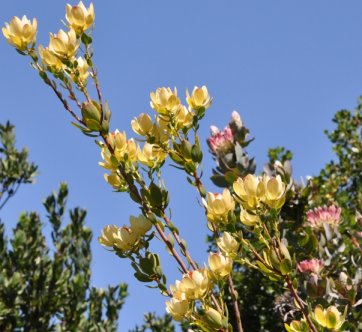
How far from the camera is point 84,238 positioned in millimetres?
6023

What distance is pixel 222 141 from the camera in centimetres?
234

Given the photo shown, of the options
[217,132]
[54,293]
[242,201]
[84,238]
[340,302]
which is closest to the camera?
[242,201]

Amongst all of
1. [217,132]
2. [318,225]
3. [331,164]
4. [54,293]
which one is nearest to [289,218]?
[318,225]

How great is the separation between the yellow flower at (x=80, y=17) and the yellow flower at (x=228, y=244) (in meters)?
0.63

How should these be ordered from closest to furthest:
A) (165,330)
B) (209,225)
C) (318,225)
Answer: (209,225)
(318,225)
(165,330)

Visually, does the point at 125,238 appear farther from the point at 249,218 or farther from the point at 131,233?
the point at 249,218

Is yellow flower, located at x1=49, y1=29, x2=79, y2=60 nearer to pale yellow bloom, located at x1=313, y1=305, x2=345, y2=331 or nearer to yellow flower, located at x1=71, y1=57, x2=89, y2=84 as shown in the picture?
yellow flower, located at x1=71, y1=57, x2=89, y2=84

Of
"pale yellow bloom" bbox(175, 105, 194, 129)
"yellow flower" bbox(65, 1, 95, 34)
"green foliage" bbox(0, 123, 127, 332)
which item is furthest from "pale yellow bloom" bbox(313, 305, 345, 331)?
"green foliage" bbox(0, 123, 127, 332)

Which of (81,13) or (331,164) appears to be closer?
(81,13)

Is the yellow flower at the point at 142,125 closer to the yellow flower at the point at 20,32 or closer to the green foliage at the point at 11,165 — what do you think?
the yellow flower at the point at 20,32

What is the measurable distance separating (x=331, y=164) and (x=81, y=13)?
5830 mm

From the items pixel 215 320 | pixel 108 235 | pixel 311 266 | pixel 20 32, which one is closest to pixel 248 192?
pixel 215 320

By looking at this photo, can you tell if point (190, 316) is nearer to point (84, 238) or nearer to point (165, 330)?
point (84, 238)

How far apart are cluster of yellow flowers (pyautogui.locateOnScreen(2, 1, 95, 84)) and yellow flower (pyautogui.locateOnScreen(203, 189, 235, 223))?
43 cm
